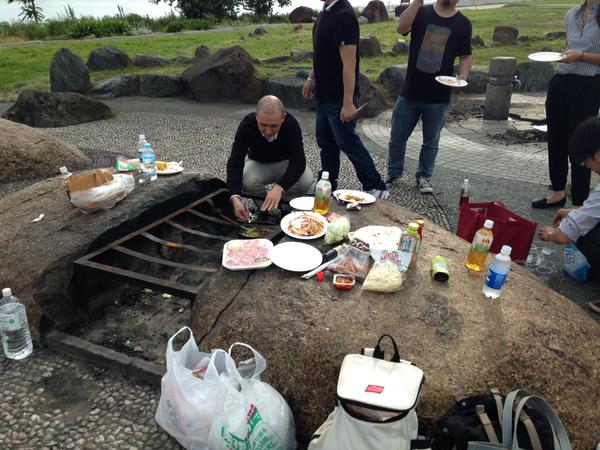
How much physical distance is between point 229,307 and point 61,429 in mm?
1163

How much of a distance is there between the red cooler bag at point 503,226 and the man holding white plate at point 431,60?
1888mm

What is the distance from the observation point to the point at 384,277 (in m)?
3.01

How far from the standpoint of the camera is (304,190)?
203 inches

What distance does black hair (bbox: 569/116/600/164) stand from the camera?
3398 millimetres

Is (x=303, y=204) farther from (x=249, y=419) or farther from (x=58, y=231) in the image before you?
(x=249, y=419)

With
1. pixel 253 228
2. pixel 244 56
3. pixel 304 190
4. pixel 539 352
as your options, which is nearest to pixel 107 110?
pixel 244 56

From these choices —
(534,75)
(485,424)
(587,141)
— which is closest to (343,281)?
(485,424)

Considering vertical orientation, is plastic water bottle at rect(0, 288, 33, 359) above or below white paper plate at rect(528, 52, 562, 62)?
below

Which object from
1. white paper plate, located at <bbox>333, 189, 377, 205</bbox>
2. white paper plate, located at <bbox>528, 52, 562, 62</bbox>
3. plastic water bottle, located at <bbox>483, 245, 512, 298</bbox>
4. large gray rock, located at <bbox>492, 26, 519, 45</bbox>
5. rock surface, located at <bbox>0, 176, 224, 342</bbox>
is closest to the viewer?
plastic water bottle, located at <bbox>483, 245, 512, 298</bbox>

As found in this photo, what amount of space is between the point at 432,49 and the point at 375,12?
29.2m

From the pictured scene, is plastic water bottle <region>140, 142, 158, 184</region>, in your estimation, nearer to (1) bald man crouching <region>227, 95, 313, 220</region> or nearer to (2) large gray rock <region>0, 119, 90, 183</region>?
(1) bald man crouching <region>227, 95, 313, 220</region>

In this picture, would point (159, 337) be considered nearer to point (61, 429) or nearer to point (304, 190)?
point (61, 429)

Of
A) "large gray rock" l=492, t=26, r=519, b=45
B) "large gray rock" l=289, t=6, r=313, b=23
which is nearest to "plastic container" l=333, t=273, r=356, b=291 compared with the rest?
"large gray rock" l=492, t=26, r=519, b=45

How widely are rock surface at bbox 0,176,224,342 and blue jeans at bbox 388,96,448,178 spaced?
2643 mm
